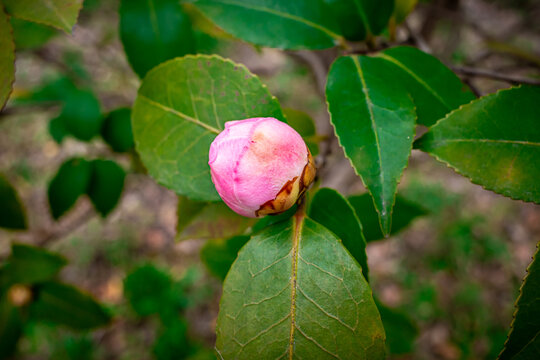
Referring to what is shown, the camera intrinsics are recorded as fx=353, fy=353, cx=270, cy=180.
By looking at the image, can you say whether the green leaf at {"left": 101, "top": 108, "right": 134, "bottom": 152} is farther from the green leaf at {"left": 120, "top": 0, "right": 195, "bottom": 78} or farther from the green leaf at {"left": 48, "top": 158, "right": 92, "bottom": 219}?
the green leaf at {"left": 120, "top": 0, "right": 195, "bottom": 78}

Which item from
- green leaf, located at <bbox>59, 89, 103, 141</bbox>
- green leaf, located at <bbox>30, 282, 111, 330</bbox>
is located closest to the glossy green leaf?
green leaf, located at <bbox>59, 89, 103, 141</bbox>

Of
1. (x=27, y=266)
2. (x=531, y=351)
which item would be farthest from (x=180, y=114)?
(x=27, y=266)

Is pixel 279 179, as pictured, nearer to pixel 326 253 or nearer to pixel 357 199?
pixel 326 253

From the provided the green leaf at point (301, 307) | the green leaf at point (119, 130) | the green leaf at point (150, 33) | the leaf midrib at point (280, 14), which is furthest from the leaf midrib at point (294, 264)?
the green leaf at point (119, 130)

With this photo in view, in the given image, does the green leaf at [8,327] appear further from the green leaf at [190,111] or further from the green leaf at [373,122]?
the green leaf at [373,122]

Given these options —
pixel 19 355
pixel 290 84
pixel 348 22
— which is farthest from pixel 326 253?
pixel 290 84

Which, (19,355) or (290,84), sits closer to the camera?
(19,355)
